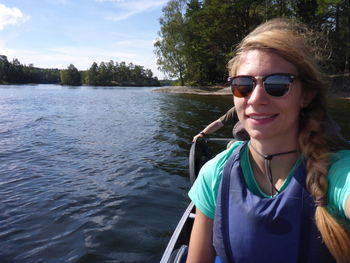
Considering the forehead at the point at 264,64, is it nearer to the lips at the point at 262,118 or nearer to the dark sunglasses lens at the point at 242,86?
the dark sunglasses lens at the point at 242,86

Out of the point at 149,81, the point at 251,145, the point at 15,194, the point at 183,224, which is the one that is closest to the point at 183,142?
the point at 15,194

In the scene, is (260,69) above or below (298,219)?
above

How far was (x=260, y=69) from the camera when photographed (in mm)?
1620

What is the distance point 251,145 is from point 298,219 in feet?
1.62

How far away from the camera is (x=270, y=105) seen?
1.60 metres

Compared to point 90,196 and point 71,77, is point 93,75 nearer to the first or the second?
point 71,77

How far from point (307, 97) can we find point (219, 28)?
41560 millimetres

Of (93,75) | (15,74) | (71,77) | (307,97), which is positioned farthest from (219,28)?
(15,74)

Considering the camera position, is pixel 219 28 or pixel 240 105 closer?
pixel 240 105

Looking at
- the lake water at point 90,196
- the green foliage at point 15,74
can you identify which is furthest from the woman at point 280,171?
the green foliage at point 15,74

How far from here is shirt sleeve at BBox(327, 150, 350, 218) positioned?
1.36 metres

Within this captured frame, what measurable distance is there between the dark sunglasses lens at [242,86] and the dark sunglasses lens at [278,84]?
3.9 inches

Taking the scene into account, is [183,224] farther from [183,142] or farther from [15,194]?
[183,142]

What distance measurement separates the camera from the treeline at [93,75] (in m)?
131
